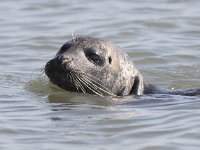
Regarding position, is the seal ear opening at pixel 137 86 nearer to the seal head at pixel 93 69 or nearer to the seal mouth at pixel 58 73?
the seal head at pixel 93 69

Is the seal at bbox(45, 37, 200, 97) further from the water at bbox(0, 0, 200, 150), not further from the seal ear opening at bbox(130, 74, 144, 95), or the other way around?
the water at bbox(0, 0, 200, 150)

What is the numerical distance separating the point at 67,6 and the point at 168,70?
5355mm

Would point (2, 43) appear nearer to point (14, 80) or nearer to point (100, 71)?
point (14, 80)

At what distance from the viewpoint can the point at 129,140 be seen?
26.0 feet

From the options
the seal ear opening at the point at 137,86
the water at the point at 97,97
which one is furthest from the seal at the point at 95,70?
the water at the point at 97,97

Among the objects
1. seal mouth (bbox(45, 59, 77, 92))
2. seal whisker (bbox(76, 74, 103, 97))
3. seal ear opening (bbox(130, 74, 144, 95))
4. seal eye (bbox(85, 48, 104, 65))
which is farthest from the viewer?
seal ear opening (bbox(130, 74, 144, 95))

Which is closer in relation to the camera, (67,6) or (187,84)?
(187,84)

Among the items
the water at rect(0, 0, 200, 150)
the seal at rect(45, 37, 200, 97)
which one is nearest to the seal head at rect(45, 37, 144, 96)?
the seal at rect(45, 37, 200, 97)

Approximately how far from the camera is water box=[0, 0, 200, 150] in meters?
8.07

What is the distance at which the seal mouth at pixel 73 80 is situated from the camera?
9734 millimetres

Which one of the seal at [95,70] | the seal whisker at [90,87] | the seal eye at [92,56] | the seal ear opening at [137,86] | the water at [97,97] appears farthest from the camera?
the seal ear opening at [137,86]

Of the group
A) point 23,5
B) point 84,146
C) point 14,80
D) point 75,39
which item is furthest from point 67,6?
point 84,146

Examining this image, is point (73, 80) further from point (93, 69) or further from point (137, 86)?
point (137, 86)

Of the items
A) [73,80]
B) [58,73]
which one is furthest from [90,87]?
[58,73]
